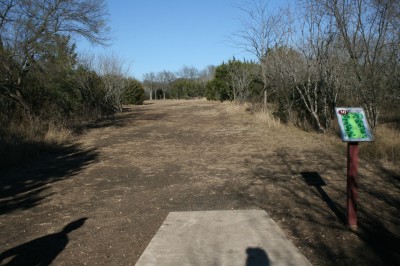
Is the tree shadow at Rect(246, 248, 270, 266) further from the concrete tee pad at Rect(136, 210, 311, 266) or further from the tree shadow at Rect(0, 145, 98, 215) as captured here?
the tree shadow at Rect(0, 145, 98, 215)

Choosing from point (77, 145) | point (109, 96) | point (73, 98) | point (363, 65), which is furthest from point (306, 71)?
point (109, 96)

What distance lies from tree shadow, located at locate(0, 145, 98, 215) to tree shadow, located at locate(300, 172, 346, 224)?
4.04 metres

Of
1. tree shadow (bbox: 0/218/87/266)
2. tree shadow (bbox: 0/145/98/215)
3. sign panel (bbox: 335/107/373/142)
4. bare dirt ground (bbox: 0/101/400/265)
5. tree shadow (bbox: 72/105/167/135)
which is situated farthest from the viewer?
tree shadow (bbox: 72/105/167/135)

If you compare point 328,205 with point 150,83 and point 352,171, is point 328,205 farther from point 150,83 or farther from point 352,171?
point 150,83

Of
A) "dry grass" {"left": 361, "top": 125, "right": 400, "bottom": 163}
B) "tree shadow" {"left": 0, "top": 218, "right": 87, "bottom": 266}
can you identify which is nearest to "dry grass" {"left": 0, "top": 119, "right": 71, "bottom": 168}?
"tree shadow" {"left": 0, "top": 218, "right": 87, "bottom": 266}

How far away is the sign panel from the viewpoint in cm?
404

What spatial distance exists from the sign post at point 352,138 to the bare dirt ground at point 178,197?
9.9 inches

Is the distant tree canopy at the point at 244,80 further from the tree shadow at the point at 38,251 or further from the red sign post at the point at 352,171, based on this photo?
the tree shadow at the point at 38,251

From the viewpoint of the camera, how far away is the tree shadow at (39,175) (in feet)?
19.4

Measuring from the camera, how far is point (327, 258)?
354 cm

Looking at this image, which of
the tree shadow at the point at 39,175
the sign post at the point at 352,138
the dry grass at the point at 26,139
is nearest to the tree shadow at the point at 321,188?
the sign post at the point at 352,138

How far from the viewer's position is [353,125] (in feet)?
13.6

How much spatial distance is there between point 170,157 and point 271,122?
6316mm

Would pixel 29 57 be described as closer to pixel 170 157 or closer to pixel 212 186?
pixel 170 157
